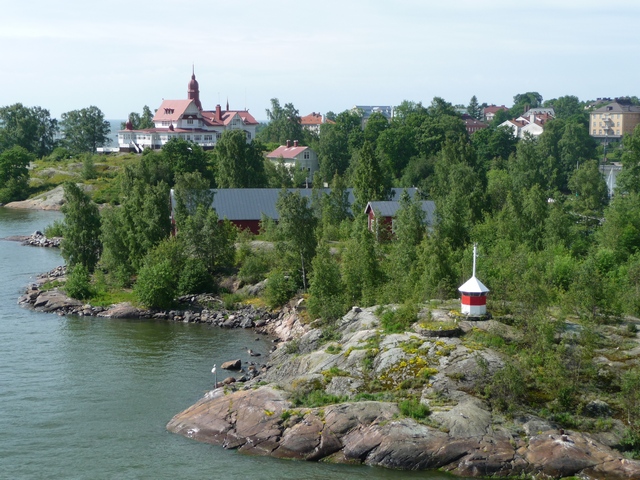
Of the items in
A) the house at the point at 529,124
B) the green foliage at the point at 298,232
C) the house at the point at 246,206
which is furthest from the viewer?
the house at the point at 529,124

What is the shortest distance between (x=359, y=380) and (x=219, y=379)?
6.55 metres

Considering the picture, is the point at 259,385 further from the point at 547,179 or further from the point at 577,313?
the point at 547,179

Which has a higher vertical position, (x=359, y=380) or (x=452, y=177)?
(x=452, y=177)

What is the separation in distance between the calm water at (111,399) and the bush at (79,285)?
2.38m

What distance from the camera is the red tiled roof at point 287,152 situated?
3312 inches

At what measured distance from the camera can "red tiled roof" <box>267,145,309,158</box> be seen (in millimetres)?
84125

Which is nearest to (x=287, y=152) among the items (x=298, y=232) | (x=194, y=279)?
(x=194, y=279)

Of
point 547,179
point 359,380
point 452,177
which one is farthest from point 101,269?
point 547,179

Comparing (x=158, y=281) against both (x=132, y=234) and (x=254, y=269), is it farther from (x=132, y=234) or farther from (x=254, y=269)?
(x=132, y=234)

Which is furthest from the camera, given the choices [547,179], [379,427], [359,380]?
[547,179]

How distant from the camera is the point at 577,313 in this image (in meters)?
27.0

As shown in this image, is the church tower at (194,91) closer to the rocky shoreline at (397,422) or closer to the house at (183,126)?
the house at (183,126)

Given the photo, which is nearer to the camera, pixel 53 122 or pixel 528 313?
pixel 528 313

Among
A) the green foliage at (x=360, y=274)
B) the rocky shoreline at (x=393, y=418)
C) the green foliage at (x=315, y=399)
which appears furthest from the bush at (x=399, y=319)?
the green foliage at (x=360, y=274)
